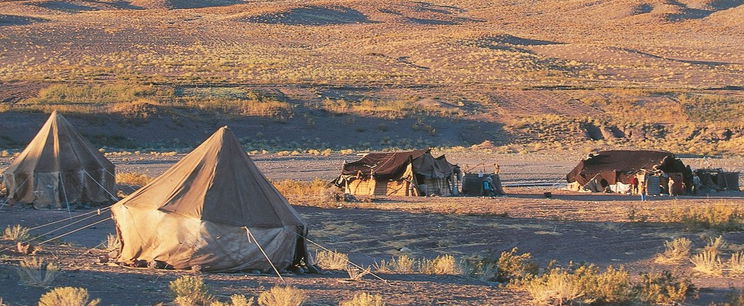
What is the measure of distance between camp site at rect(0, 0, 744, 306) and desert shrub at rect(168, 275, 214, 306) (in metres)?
0.03

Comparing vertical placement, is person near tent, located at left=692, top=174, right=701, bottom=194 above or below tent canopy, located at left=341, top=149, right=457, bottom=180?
below

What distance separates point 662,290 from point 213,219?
5800 mm

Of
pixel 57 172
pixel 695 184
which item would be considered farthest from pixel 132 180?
pixel 695 184

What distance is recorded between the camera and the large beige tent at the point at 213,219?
14234 millimetres

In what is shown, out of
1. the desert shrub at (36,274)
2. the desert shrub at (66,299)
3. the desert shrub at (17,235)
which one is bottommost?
the desert shrub at (17,235)

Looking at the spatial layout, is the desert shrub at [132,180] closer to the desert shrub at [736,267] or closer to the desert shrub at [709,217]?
the desert shrub at [709,217]

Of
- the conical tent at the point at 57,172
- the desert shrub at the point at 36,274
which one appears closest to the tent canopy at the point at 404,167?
the conical tent at the point at 57,172

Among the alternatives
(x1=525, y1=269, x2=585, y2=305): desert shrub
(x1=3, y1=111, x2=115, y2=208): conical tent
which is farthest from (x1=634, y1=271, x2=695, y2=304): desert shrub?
(x1=3, y1=111, x2=115, y2=208): conical tent

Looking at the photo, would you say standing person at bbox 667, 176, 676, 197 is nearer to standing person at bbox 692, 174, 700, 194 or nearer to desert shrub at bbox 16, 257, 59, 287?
standing person at bbox 692, 174, 700, 194

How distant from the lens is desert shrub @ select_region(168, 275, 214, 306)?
11534 mm

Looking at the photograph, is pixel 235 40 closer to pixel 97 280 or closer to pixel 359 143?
pixel 359 143

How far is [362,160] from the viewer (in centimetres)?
3456

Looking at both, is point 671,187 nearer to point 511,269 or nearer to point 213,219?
point 511,269

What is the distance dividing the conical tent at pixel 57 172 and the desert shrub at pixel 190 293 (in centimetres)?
1236
